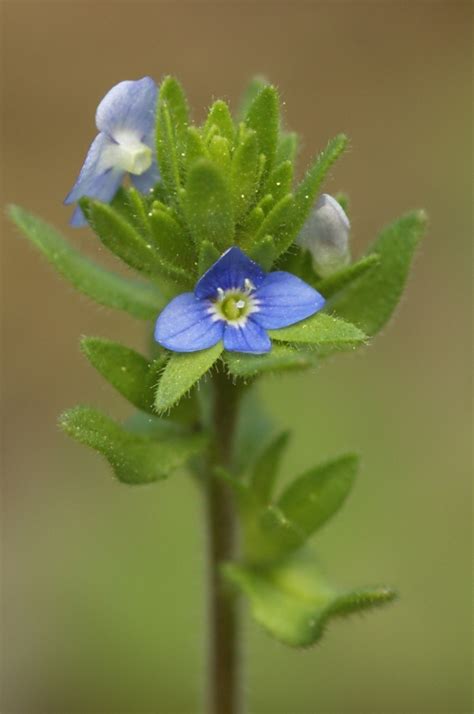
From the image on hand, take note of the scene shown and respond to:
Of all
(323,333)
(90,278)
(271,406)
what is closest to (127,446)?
(90,278)

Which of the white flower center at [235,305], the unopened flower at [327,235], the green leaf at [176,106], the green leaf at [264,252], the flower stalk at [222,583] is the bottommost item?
the flower stalk at [222,583]

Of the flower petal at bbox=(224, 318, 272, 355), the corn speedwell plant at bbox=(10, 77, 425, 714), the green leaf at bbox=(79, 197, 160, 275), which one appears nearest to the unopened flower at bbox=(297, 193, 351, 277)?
the corn speedwell plant at bbox=(10, 77, 425, 714)

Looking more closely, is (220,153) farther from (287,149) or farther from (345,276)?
(345,276)

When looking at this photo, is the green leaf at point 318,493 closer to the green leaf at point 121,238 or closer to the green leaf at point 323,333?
the green leaf at point 323,333

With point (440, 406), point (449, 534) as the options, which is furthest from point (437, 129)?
point (449, 534)

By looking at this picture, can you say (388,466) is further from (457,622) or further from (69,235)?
(69,235)

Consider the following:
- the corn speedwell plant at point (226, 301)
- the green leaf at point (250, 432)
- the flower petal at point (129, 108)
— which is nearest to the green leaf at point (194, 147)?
the corn speedwell plant at point (226, 301)
